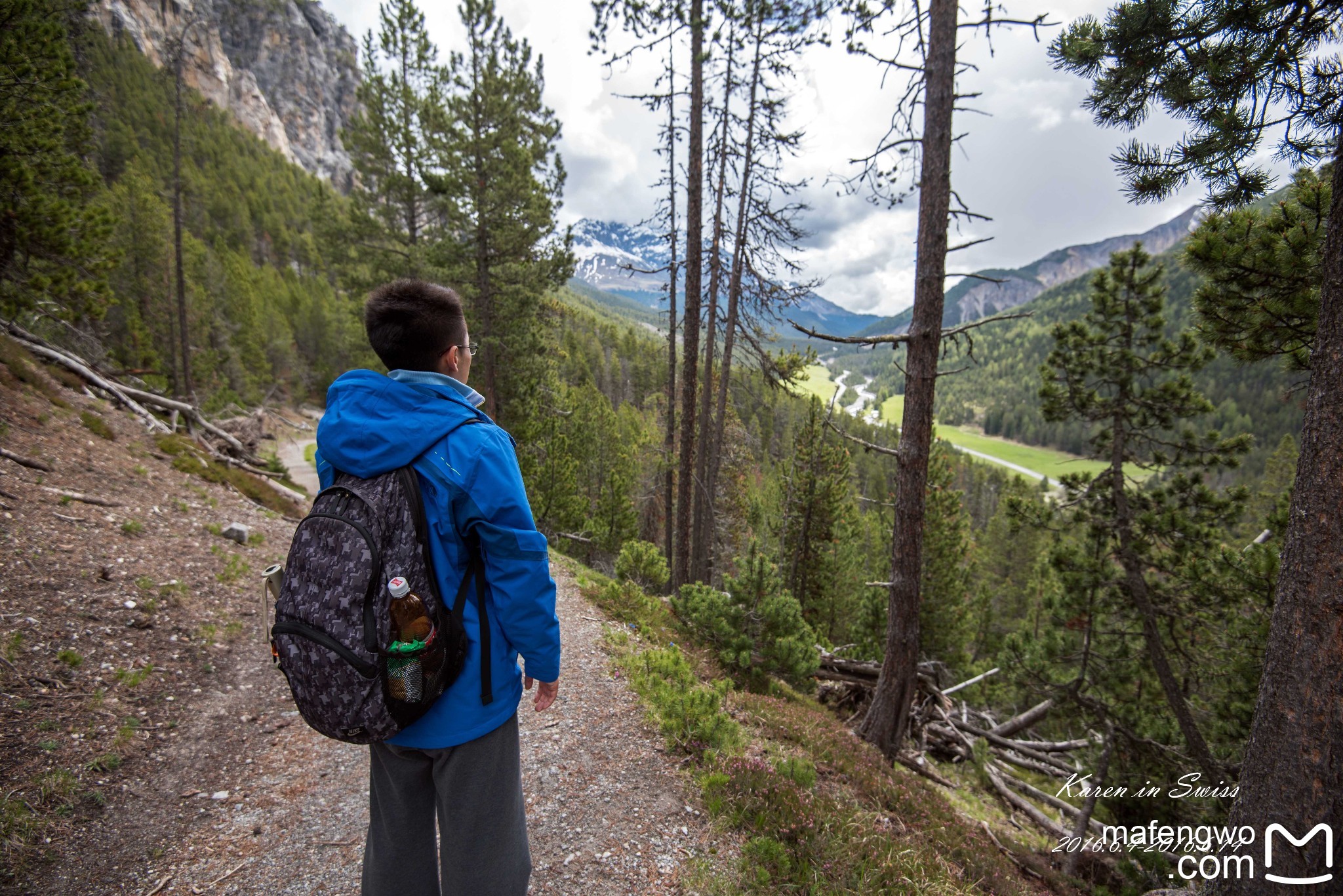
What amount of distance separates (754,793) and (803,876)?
0.68m

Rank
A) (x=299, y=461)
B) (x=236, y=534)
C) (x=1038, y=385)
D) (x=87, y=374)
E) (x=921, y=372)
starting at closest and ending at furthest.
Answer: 1. (x=921, y=372)
2. (x=236, y=534)
3. (x=87, y=374)
4. (x=299, y=461)
5. (x=1038, y=385)

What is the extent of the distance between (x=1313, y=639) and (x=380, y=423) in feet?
13.8

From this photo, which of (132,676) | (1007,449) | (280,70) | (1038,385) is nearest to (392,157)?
(132,676)

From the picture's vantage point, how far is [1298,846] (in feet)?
8.37

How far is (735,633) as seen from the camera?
6.95m

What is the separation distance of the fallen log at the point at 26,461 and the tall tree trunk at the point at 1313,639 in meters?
12.0

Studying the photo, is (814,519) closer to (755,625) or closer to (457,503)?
(755,625)

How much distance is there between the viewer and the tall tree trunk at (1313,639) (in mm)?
2496

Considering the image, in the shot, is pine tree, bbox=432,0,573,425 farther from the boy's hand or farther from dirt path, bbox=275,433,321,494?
the boy's hand

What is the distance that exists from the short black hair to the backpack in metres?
0.44

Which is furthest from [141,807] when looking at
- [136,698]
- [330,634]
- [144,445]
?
[144,445]

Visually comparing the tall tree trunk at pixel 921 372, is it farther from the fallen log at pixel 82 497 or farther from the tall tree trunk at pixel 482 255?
the tall tree trunk at pixel 482 255

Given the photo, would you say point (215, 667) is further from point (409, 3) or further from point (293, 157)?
point (293, 157)

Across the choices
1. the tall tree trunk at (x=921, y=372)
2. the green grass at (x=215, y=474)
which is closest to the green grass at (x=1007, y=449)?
the green grass at (x=215, y=474)
